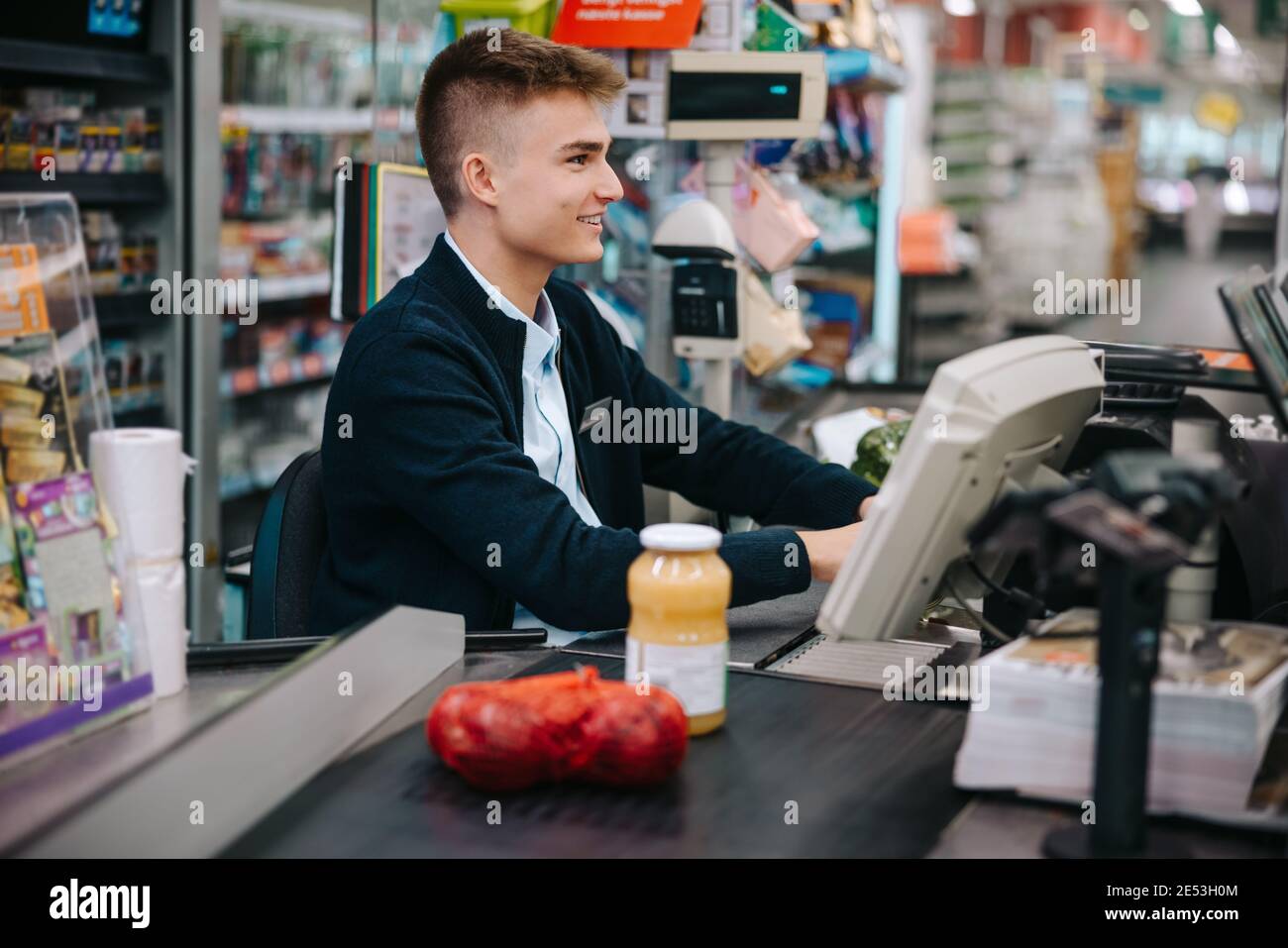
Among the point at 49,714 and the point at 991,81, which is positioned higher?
the point at 991,81

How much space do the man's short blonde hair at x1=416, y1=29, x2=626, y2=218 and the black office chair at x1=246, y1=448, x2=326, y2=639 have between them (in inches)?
20.2

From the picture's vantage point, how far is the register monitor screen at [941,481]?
1500mm

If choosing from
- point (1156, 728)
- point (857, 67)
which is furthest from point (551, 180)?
point (857, 67)

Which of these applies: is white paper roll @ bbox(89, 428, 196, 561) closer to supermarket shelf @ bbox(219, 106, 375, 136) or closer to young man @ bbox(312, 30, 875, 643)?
young man @ bbox(312, 30, 875, 643)

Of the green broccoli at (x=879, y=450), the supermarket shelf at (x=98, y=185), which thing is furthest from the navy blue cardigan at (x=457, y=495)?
the supermarket shelf at (x=98, y=185)

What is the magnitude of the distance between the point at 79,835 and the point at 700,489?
1.72 m

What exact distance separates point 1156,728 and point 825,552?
0.75 metres

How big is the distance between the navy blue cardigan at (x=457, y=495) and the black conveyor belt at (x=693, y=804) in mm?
389

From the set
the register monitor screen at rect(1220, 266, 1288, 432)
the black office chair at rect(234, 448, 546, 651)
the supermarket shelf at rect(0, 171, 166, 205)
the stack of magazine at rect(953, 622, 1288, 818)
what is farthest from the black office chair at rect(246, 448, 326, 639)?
the supermarket shelf at rect(0, 171, 166, 205)

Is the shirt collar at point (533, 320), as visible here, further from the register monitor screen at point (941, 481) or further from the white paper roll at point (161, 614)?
the register monitor screen at point (941, 481)

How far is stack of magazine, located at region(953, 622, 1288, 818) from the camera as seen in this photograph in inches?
55.9
